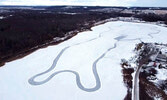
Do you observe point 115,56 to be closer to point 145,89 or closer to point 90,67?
point 90,67

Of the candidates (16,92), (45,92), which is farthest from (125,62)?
(16,92)

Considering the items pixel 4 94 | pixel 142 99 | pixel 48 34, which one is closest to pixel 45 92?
pixel 4 94

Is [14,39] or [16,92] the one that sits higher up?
[14,39]

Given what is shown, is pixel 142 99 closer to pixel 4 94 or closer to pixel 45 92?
pixel 45 92

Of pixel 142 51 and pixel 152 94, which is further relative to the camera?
pixel 142 51

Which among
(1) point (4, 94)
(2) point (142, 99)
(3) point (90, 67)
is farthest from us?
(3) point (90, 67)

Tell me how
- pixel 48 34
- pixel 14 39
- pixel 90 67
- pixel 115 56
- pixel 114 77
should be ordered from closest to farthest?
pixel 114 77 < pixel 90 67 < pixel 115 56 < pixel 14 39 < pixel 48 34
